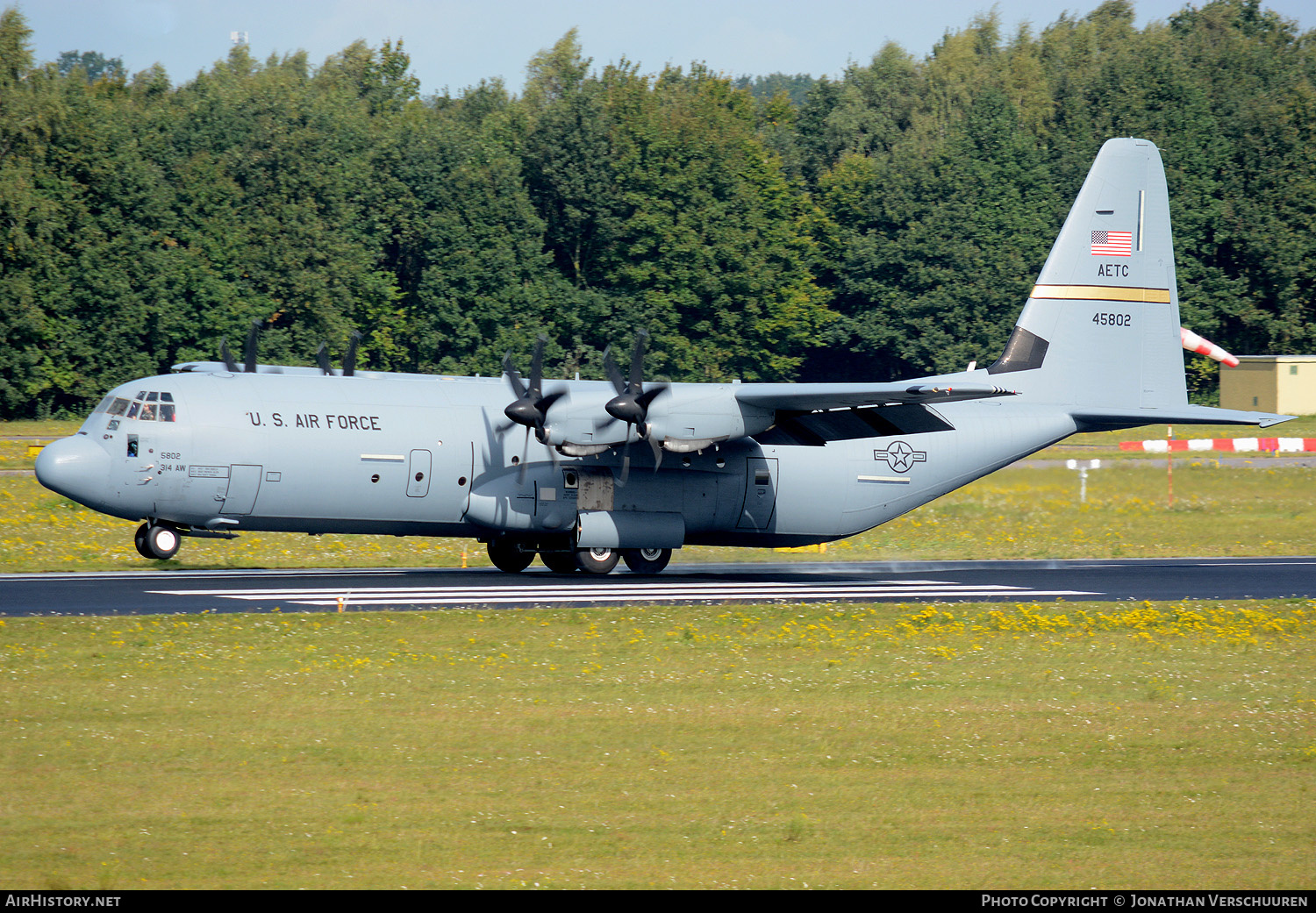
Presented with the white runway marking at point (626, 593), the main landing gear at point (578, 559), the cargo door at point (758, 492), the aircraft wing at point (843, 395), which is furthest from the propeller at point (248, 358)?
the cargo door at point (758, 492)

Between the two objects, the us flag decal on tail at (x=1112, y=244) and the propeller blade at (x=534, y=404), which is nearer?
the propeller blade at (x=534, y=404)

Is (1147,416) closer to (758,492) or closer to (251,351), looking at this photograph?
(758,492)

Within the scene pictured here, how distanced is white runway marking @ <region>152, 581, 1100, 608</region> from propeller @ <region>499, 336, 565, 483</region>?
8.41ft

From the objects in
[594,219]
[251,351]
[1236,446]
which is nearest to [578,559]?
[251,351]

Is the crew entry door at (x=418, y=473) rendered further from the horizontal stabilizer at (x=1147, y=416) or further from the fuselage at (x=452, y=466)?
the horizontal stabilizer at (x=1147, y=416)

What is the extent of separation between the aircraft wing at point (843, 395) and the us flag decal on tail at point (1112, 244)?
6.40 metres

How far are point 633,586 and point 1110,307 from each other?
11976 millimetres

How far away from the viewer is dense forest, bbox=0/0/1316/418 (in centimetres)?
5919

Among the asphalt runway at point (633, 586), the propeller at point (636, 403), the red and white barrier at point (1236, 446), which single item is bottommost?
the asphalt runway at point (633, 586)

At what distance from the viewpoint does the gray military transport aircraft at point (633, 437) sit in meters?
22.4

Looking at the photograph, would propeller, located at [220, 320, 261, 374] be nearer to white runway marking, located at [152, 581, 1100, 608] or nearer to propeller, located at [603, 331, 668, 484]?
white runway marking, located at [152, 581, 1100, 608]

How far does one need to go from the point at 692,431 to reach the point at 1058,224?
61.3 metres

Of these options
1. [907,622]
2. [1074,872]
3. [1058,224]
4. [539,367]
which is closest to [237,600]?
[539,367]

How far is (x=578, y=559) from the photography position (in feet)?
82.6
